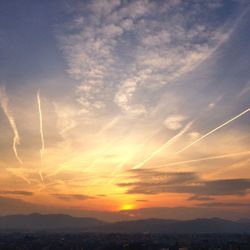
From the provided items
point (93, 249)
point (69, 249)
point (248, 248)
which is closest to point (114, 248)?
point (93, 249)

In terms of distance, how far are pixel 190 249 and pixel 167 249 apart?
381 inches

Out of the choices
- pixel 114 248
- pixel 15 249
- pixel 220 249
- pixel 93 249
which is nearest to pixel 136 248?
pixel 114 248

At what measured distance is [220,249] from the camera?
15988 cm

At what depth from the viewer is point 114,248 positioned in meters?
162

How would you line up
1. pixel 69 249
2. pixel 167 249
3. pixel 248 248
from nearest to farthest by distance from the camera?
pixel 248 248
pixel 167 249
pixel 69 249

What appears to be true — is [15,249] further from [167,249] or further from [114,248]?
[167,249]

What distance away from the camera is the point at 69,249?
16838cm

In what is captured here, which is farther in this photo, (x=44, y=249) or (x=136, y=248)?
(x=44, y=249)

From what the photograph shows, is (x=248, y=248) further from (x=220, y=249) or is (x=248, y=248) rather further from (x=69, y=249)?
(x=69, y=249)

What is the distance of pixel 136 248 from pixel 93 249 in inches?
955

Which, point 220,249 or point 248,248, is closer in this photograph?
point 248,248

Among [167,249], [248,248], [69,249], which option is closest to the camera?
[248,248]

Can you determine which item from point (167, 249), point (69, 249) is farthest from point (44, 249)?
point (167, 249)

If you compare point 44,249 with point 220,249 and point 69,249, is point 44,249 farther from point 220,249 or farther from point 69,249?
point 220,249
